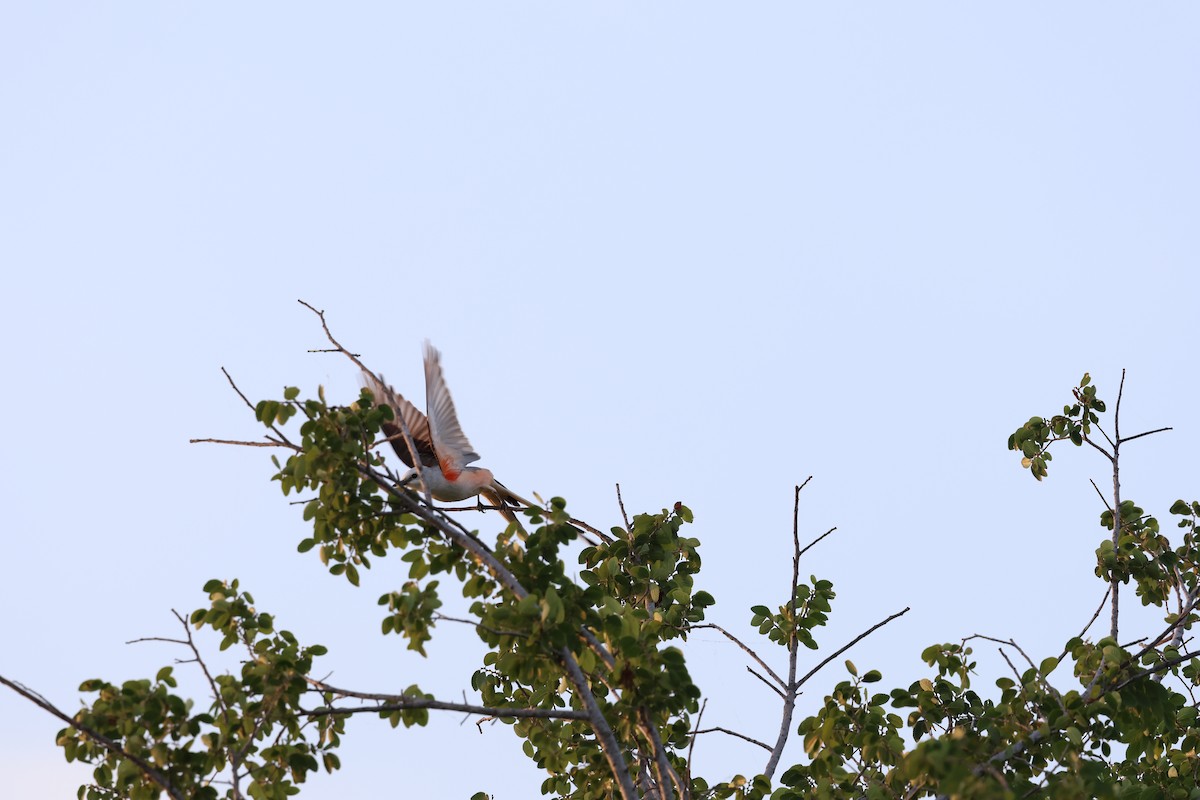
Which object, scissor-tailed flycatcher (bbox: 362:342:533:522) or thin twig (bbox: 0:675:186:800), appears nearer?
thin twig (bbox: 0:675:186:800)

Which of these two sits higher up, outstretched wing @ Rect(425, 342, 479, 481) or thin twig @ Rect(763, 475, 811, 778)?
outstretched wing @ Rect(425, 342, 479, 481)

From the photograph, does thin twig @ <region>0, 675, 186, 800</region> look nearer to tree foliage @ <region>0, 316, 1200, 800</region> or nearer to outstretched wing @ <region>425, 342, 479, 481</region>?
tree foliage @ <region>0, 316, 1200, 800</region>

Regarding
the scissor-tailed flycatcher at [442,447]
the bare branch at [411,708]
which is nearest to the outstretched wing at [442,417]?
the scissor-tailed flycatcher at [442,447]

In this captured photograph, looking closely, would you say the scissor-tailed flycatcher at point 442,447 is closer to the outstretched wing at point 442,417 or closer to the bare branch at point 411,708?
the outstretched wing at point 442,417

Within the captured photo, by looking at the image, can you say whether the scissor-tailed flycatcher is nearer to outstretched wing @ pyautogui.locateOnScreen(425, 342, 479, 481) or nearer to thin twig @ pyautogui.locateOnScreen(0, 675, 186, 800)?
outstretched wing @ pyautogui.locateOnScreen(425, 342, 479, 481)

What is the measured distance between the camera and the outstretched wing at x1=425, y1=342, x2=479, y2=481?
26.3 ft

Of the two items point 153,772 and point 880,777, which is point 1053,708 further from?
point 153,772

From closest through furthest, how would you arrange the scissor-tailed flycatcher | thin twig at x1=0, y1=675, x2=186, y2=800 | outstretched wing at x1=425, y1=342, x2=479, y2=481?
thin twig at x1=0, y1=675, x2=186, y2=800
the scissor-tailed flycatcher
outstretched wing at x1=425, y1=342, x2=479, y2=481

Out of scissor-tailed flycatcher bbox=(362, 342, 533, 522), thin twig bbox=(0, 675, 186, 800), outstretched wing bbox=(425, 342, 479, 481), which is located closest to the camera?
thin twig bbox=(0, 675, 186, 800)

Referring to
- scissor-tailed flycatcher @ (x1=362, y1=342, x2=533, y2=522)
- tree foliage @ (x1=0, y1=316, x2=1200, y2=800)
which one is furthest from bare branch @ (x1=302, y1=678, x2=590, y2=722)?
scissor-tailed flycatcher @ (x1=362, y1=342, x2=533, y2=522)

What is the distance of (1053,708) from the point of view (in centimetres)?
575

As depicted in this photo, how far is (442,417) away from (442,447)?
252 millimetres

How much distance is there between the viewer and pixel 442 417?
8.21 m

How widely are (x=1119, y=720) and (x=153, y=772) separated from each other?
13.9 ft
